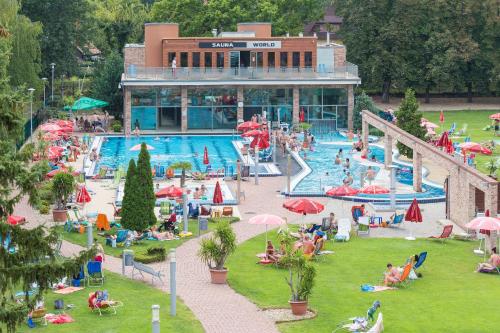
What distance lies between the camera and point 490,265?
108ft

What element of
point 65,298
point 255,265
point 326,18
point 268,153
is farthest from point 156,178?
point 326,18

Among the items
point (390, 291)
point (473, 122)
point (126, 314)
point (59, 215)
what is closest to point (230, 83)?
point (473, 122)

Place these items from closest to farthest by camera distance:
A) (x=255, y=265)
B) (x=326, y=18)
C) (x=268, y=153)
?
1. (x=255, y=265)
2. (x=268, y=153)
3. (x=326, y=18)

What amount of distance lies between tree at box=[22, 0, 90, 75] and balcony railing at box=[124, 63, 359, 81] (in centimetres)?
1237

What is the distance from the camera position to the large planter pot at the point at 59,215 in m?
41.2

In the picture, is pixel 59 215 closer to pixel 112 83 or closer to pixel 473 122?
pixel 112 83

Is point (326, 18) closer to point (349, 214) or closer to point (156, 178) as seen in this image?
point (156, 178)

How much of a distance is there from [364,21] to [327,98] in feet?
40.2

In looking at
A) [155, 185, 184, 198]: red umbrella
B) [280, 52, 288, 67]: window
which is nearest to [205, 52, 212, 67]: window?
[280, 52, 288, 67]: window

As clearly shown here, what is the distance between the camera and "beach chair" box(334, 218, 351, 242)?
37.7 metres

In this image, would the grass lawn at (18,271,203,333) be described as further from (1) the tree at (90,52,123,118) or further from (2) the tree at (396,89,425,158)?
(1) the tree at (90,52,123,118)

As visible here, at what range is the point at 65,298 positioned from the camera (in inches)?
1161

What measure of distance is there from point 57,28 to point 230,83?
17427 millimetres

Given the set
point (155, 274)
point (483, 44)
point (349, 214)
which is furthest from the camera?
point (483, 44)
